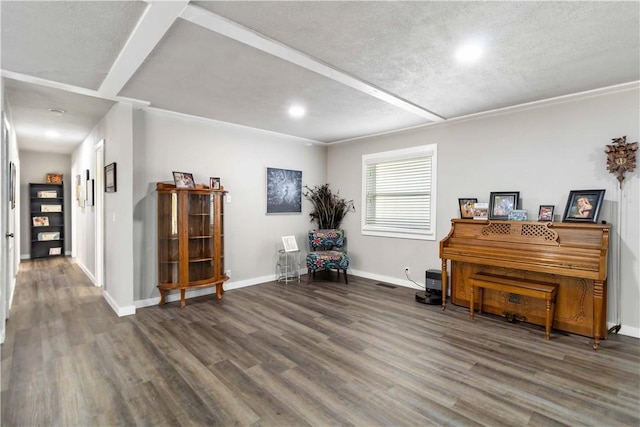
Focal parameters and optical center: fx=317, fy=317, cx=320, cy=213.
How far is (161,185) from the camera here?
3953 millimetres

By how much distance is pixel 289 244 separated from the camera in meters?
5.34

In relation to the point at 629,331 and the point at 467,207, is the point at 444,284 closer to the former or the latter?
the point at 467,207

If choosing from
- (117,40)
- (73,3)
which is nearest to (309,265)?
(117,40)

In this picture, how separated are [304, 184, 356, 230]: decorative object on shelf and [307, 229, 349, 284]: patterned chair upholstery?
0.31 m

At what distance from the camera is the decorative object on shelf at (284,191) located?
5.28 meters

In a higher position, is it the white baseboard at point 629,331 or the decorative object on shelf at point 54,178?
the decorative object on shelf at point 54,178

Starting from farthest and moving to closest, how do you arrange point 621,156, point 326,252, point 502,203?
point 326,252, point 502,203, point 621,156

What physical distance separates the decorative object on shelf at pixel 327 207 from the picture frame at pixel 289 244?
67cm

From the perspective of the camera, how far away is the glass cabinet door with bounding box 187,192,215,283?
13.5 feet

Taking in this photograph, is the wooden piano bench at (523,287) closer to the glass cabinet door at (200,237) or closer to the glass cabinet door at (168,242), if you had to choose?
the glass cabinet door at (200,237)

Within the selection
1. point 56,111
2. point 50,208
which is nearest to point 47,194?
point 50,208

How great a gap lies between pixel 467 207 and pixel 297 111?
8.31 ft

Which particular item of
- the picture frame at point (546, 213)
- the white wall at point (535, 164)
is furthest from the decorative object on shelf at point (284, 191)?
the picture frame at point (546, 213)

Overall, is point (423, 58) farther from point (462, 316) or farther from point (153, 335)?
point (153, 335)
